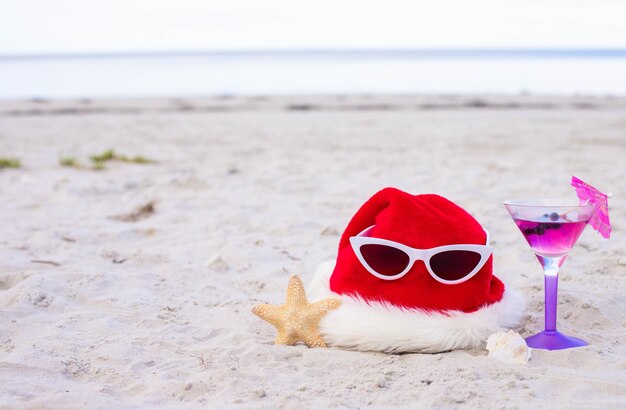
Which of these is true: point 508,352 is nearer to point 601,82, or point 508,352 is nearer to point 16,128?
point 16,128

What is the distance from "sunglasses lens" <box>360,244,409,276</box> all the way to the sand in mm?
319

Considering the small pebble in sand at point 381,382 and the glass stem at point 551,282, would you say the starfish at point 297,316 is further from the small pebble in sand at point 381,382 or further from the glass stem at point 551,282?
the glass stem at point 551,282

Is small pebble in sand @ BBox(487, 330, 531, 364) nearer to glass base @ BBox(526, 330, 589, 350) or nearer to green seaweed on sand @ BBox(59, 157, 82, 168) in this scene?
glass base @ BBox(526, 330, 589, 350)

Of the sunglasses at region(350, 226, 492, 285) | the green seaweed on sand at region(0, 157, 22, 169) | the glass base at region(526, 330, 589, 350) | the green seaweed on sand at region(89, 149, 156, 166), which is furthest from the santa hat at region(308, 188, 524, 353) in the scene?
the green seaweed on sand at region(0, 157, 22, 169)

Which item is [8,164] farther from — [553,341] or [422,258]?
[553,341]

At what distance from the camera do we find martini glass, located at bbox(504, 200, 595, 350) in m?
2.24

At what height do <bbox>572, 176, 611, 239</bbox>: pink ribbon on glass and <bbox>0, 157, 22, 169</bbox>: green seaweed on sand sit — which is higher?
<bbox>572, 176, 611, 239</bbox>: pink ribbon on glass

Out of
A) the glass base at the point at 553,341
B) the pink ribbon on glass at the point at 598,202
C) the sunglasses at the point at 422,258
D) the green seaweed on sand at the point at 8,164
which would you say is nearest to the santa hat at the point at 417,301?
the sunglasses at the point at 422,258

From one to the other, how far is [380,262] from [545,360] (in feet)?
2.21

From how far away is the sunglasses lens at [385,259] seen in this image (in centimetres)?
246

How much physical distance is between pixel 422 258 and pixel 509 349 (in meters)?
0.43

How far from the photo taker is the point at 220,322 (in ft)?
9.34

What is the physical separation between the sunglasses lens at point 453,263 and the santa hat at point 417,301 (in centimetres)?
3

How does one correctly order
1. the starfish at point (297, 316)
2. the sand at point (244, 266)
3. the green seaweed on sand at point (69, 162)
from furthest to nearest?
the green seaweed on sand at point (69, 162) < the starfish at point (297, 316) < the sand at point (244, 266)
